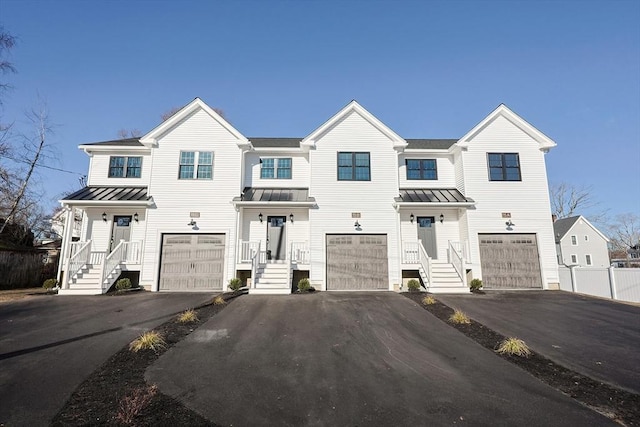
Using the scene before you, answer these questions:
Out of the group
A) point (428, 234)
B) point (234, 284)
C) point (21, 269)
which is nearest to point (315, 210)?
point (234, 284)

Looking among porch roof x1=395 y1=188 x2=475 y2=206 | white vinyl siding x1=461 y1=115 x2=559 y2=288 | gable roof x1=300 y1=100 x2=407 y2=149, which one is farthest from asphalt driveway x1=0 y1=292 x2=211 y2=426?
white vinyl siding x1=461 y1=115 x2=559 y2=288

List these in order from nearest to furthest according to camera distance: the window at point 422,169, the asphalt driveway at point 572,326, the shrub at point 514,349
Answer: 1. the asphalt driveway at point 572,326
2. the shrub at point 514,349
3. the window at point 422,169

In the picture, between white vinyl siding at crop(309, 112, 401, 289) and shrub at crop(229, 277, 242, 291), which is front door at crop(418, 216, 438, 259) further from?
shrub at crop(229, 277, 242, 291)

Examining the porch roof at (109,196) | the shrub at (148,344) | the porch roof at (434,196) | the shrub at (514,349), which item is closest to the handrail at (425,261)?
the porch roof at (434,196)

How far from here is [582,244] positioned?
3594cm

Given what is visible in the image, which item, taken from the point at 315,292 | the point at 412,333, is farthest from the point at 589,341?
the point at 315,292

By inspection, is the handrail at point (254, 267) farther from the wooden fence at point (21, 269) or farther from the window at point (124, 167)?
the wooden fence at point (21, 269)

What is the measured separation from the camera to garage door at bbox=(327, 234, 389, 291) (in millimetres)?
14367

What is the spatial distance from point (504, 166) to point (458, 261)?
242 inches

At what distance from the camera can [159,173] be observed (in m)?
15.0

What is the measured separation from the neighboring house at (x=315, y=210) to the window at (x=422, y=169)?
894 mm

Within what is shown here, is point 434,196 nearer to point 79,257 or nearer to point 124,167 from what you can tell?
point 124,167

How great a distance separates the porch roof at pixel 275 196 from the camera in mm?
14434

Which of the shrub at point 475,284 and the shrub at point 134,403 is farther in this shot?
the shrub at point 475,284
